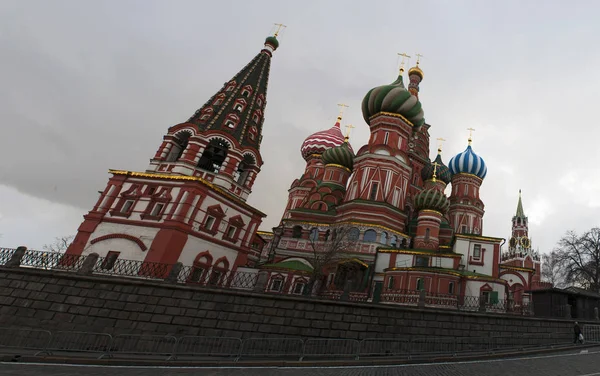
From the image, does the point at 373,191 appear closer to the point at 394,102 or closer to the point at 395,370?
the point at 394,102

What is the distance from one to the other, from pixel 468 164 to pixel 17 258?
42272mm

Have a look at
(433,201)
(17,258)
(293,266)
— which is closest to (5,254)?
(17,258)

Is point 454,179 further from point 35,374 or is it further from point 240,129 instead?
point 35,374

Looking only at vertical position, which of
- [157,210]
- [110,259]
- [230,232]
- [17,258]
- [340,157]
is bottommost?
[17,258]

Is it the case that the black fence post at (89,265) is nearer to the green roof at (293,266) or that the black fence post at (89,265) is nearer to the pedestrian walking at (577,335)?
the green roof at (293,266)

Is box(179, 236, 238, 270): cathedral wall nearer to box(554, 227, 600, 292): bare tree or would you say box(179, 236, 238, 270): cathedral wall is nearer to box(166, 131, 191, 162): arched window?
box(166, 131, 191, 162): arched window

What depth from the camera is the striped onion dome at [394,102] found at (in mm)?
32969

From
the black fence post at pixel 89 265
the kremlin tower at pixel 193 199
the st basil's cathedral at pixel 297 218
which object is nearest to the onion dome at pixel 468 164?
the st basil's cathedral at pixel 297 218

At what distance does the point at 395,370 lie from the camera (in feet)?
32.5

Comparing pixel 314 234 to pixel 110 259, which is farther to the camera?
pixel 314 234

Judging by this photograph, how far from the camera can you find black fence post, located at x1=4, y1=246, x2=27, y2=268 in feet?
48.0

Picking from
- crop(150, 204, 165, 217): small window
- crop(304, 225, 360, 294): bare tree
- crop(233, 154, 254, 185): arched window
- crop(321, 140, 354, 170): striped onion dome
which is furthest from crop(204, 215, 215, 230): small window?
crop(321, 140, 354, 170): striped onion dome

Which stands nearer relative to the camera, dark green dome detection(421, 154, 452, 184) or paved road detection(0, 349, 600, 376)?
paved road detection(0, 349, 600, 376)

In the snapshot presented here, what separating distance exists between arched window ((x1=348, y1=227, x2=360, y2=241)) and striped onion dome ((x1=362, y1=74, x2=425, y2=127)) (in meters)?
13.5
